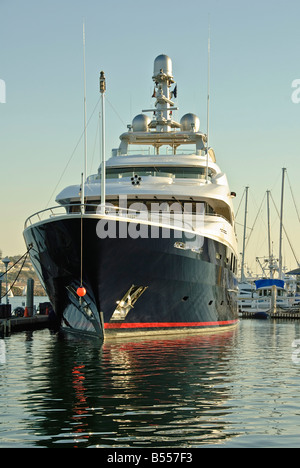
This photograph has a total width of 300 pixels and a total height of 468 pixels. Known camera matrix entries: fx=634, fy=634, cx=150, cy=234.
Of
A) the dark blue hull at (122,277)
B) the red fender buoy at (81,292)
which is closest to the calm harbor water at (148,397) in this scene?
the dark blue hull at (122,277)

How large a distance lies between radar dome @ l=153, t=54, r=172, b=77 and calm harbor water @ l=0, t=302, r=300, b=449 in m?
26.5

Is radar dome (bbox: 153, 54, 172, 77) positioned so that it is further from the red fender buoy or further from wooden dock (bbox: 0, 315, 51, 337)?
the red fender buoy

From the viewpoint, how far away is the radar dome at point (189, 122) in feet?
143

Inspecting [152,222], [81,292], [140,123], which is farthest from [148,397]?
[140,123]

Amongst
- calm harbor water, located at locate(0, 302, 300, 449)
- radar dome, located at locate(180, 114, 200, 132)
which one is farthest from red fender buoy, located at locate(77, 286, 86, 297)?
radar dome, located at locate(180, 114, 200, 132)

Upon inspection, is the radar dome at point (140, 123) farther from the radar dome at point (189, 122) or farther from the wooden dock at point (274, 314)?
the wooden dock at point (274, 314)

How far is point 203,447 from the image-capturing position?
9.58 meters

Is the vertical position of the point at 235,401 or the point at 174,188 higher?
the point at 174,188

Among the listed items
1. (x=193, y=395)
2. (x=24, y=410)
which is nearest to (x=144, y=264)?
(x=193, y=395)

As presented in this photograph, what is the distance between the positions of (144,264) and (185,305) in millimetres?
3901

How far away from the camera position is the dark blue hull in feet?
76.8
